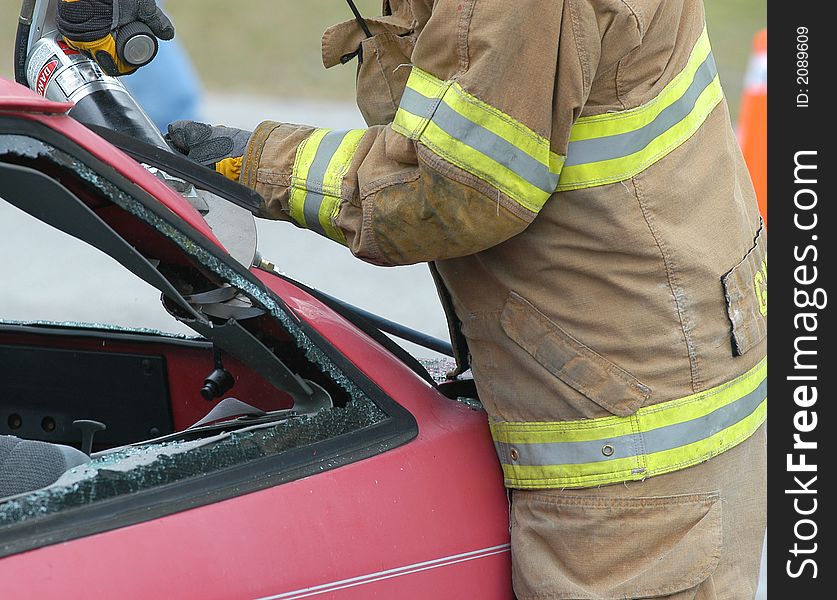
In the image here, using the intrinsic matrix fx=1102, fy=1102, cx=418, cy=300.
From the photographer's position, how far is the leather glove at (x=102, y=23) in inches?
78.4

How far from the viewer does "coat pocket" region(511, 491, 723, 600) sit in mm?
1741

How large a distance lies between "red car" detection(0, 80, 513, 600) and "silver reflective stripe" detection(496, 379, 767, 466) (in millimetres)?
82

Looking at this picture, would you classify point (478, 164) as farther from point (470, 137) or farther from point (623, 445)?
point (623, 445)

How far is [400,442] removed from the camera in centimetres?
170

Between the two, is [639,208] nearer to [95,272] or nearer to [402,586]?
[402,586]

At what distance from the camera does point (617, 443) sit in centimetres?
175

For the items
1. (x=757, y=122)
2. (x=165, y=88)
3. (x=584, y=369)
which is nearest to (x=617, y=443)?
(x=584, y=369)

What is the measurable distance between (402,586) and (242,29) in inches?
444

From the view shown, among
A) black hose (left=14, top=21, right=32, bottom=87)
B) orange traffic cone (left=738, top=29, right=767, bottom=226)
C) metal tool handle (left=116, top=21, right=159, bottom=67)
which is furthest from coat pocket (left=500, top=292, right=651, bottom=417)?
orange traffic cone (left=738, top=29, right=767, bottom=226)

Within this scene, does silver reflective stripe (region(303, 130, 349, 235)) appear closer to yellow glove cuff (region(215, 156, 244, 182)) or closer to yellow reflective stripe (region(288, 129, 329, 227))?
yellow reflective stripe (region(288, 129, 329, 227))

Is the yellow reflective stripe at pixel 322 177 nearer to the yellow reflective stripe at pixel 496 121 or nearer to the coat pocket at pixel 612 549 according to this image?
the yellow reflective stripe at pixel 496 121

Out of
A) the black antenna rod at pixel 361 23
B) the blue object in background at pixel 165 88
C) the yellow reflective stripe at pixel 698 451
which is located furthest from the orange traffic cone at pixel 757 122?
the black antenna rod at pixel 361 23

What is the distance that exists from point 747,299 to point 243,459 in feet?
2.92
